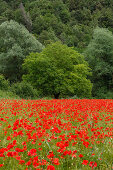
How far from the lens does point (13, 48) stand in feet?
104

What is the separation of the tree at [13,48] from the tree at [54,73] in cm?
501

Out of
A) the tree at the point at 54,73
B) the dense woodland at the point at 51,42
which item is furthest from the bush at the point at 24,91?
the tree at the point at 54,73

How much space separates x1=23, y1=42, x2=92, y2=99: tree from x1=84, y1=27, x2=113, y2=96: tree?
45.8ft

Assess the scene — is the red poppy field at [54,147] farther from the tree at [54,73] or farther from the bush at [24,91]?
the tree at [54,73]

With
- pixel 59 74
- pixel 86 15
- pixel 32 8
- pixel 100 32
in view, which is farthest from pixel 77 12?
pixel 59 74

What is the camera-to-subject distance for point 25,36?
112ft

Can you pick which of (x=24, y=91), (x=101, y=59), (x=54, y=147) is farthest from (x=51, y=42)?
(x=54, y=147)

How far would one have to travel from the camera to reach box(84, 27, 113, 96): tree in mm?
41938

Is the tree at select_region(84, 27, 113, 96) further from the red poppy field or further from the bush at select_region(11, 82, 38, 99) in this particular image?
the red poppy field

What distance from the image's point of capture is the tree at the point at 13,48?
104 ft

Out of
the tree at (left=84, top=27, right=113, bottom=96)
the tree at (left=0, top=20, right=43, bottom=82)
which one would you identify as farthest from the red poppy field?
the tree at (left=84, top=27, right=113, bottom=96)

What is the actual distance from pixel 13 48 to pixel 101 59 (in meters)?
19.9

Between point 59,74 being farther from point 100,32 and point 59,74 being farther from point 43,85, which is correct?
point 100,32

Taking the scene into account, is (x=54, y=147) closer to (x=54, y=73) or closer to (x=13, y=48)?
(x=54, y=73)
